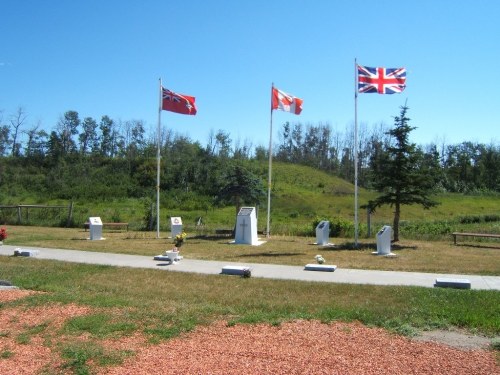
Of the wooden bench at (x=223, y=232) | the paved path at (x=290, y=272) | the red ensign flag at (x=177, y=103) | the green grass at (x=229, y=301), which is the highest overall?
Answer: the red ensign flag at (x=177, y=103)

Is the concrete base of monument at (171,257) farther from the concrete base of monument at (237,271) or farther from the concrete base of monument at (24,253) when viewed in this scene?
the concrete base of monument at (24,253)

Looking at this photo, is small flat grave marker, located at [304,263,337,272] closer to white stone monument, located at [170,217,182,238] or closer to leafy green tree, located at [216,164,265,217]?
leafy green tree, located at [216,164,265,217]

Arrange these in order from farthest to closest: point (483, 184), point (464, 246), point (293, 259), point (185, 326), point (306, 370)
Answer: point (483, 184) → point (464, 246) → point (293, 259) → point (185, 326) → point (306, 370)

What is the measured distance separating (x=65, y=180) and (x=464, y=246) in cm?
4353

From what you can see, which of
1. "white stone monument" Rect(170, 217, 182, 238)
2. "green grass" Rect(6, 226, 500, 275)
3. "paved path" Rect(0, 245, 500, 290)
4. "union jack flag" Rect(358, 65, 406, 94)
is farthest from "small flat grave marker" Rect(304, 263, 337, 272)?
"white stone monument" Rect(170, 217, 182, 238)

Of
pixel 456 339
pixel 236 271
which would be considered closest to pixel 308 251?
pixel 236 271

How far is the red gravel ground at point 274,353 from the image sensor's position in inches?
214

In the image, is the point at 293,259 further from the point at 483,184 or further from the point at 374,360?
the point at 483,184

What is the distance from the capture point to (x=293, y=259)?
13.8 m

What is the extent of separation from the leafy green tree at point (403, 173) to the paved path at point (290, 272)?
681cm

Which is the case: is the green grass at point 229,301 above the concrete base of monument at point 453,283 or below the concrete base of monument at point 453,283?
below

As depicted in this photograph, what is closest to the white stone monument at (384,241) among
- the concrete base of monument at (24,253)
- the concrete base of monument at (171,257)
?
the concrete base of monument at (171,257)

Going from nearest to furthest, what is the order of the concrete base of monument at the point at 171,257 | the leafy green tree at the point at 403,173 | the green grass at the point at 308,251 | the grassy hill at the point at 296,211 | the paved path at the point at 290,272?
the paved path at the point at 290,272, the green grass at the point at 308,251, the concrete base of monument at the point at 171,257, the leafy green tree at the point at 403,173, the grassy hill at the point at 296,211

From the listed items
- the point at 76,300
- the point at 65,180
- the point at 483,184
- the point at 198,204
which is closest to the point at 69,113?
the point at 65,180
